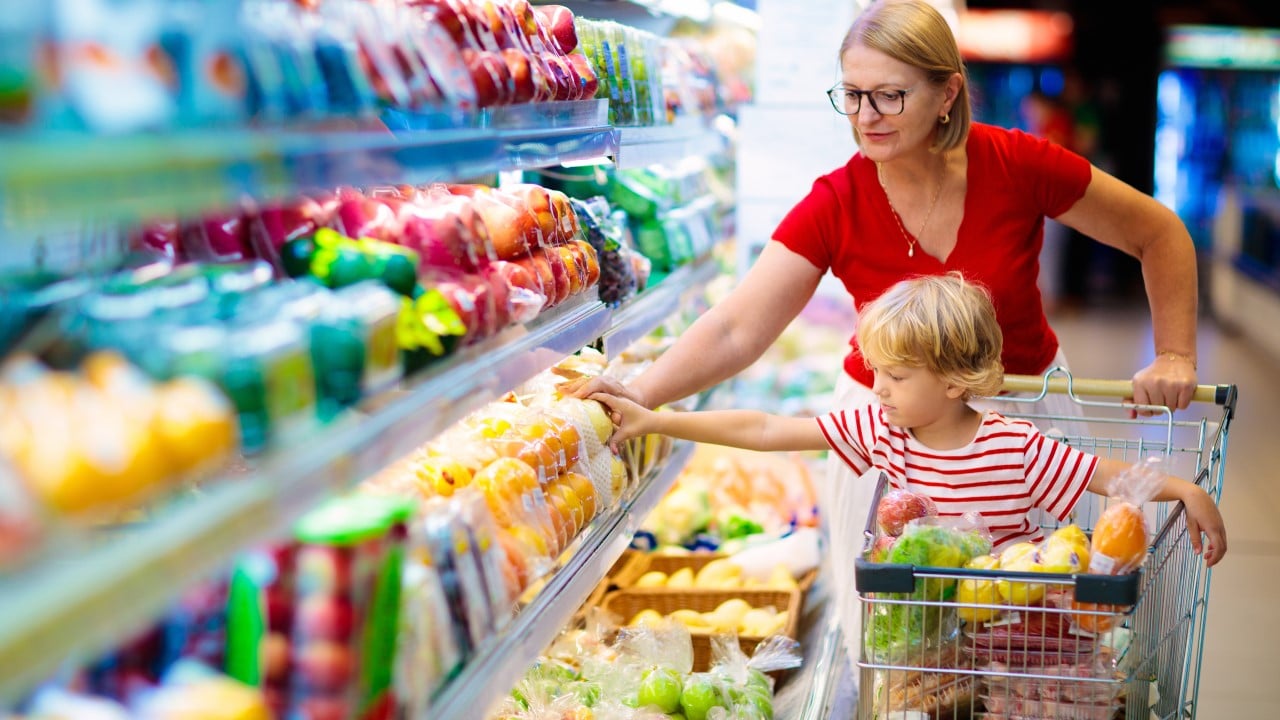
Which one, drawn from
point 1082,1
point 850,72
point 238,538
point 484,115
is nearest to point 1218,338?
point 1082,1

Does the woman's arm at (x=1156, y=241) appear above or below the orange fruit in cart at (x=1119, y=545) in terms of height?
above

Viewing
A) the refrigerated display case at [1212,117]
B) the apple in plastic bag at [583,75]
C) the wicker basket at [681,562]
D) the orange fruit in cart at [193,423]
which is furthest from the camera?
the refrigerated display case at [1212,117]

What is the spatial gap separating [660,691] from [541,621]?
806mm

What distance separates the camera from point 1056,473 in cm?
233

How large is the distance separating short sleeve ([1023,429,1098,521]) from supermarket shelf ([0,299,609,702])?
3.79ft

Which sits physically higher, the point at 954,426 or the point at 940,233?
the point at 940,233

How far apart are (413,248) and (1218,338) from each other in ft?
33.7

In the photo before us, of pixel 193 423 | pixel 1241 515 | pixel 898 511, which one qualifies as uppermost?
pixel 193 423

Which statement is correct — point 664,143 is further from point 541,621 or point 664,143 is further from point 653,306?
point 541,621

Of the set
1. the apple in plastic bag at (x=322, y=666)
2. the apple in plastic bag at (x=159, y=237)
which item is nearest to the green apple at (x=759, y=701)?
the apple in plastic bag at (x=322, y=666)

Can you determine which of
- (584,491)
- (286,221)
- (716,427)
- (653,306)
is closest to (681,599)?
(653,306)

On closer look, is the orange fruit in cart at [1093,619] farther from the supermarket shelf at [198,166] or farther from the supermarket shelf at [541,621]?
the supermarket shelf at [198,166]

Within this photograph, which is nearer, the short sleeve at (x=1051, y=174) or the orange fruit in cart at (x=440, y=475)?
the orange fruit in cart at (x=440, y=475)

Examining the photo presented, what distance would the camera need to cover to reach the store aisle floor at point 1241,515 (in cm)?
417
